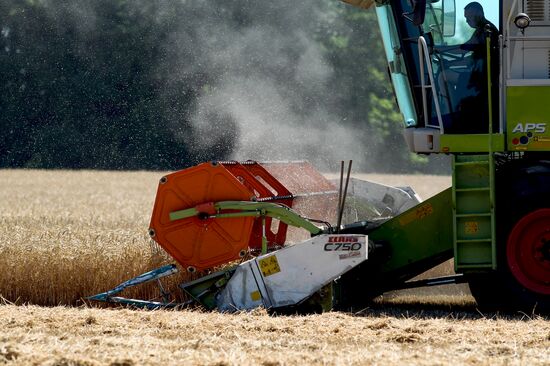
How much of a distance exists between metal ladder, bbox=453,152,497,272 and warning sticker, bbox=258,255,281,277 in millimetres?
1293

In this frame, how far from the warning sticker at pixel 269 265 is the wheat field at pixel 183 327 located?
0.36 metres

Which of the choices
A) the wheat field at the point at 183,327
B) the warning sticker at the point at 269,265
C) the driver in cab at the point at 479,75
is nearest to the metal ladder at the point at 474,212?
Answer: the driver in cab at the point at 479,75

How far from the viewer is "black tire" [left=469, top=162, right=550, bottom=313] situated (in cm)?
752

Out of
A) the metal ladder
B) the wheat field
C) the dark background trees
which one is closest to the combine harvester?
the metal ladder

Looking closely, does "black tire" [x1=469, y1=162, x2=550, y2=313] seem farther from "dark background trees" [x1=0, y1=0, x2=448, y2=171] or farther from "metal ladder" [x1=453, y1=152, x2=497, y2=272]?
"dark background trees" [x1=0, y1=0, x2=448, y2=171]

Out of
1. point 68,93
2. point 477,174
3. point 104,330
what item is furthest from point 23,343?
point 68,93

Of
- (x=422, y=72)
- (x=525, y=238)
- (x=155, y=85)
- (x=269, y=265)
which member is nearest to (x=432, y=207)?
(x=525, y=238)

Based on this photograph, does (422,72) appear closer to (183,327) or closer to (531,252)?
(531,252)

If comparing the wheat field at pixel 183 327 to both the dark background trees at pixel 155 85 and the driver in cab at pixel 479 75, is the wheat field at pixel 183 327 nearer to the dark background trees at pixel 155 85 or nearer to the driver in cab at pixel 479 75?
the driver in cab at pixel 479 75

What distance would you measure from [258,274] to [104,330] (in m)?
1.55

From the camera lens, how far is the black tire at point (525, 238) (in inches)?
296

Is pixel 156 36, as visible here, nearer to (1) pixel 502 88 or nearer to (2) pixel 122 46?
(2) pixel 122 46

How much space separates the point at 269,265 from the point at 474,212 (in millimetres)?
1525

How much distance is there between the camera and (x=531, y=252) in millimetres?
7566
